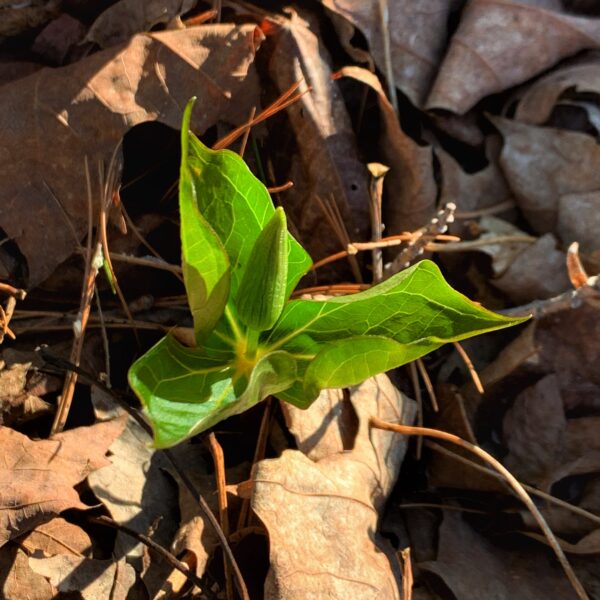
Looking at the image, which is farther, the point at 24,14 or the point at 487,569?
the point at 24,14

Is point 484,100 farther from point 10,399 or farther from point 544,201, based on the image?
point 10,399

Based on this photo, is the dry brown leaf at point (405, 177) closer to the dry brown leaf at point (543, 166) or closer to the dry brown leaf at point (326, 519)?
the dry brown leaf at point (543, 166)

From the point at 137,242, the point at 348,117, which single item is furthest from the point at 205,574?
the point at 348,117

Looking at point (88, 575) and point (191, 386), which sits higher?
point (191, 386)

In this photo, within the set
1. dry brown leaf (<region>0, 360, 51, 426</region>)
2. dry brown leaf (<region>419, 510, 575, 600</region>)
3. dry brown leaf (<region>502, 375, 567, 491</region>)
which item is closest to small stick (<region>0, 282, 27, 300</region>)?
dry brown leaf (<region>0, 360, 51, 426</region>)

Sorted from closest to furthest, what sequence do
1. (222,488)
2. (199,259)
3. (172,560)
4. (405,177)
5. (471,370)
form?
(199,259) < (172,560) < (222,488) < (471,370) < (405,177)

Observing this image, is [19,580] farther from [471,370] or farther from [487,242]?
[487,242]

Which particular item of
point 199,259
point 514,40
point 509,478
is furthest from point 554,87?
point 199,259
